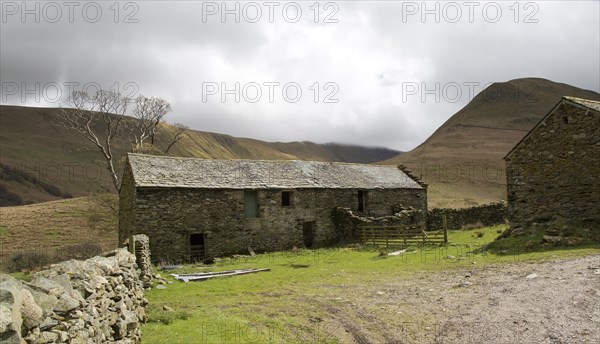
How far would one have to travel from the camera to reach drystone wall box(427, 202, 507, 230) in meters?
36.8

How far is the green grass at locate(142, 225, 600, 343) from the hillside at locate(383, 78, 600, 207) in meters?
37.3

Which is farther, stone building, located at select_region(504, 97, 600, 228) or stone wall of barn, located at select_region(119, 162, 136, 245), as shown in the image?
stone wall of barn, located at select_region(119, 162, 136, 245)

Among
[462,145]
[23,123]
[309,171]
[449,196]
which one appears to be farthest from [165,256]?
[23,123]

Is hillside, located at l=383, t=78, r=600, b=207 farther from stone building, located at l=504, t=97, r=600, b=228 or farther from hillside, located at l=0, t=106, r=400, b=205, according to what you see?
hillside, located at l=0, t=106, r=400, b=205

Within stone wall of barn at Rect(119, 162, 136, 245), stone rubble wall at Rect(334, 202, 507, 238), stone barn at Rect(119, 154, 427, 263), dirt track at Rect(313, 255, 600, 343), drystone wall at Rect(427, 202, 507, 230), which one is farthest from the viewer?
drystone wall at Rect(427, 202, 507, 230)

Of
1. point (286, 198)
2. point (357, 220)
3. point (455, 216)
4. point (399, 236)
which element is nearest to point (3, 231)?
point (286, 198)

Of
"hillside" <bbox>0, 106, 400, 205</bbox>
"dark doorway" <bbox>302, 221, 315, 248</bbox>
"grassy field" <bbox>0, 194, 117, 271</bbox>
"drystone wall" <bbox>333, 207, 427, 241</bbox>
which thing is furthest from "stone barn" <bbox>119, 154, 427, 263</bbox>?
"hillside" <bbox>0, 106, 400, 205</bbox>

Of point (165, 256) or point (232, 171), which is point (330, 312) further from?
point (232, 171)

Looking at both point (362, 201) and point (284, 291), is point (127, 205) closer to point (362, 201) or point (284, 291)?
point (284, 291)

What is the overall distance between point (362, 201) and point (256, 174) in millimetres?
8895

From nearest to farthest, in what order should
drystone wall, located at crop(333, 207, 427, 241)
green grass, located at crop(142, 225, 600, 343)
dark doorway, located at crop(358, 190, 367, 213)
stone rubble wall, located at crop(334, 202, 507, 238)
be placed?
green grass, located at crop(142, 225, 600, 343), drystone wall, located at crop(333, 207, 427, 241), stone rubble wall, located at crop(334, 202, 507, 238), dark doorway, located at crop(358, 190, 367, 213)

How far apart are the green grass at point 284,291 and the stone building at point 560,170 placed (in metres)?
3.26

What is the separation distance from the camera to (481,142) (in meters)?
114

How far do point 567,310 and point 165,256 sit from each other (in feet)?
65.0
